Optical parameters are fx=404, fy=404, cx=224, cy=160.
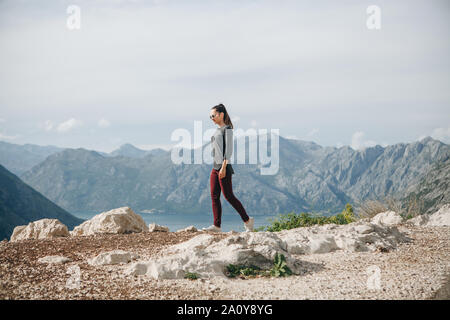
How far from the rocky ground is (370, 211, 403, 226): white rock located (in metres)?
3.58

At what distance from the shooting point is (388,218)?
1238 cm

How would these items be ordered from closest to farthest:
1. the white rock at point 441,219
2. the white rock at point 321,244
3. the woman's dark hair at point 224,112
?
the white rock at point 321,244 < the woman's dark hair at point 224,112 < the white rock at point 441,219

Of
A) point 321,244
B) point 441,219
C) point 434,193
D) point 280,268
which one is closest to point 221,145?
point 321,244

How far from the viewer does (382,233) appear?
904cm

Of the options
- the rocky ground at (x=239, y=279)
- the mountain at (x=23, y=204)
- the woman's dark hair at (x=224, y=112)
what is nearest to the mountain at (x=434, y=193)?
the rocky ground at (x=239, y=279)

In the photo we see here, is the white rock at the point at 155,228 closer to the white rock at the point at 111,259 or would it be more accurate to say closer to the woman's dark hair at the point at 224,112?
the white rock at the point at 111,259

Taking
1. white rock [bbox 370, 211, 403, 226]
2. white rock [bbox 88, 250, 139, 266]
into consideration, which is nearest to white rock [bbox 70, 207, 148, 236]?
white rock [bbox 88, 250, 139, 266]

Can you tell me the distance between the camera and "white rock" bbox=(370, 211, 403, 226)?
12.1 m

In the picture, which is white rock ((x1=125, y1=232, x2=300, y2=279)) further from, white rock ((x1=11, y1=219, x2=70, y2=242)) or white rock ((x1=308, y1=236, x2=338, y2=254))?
white rock ((x1=11, y1=219, x2=70, y2=242))

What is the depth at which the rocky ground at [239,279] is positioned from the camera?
5.40 m

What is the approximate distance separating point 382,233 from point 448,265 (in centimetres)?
188

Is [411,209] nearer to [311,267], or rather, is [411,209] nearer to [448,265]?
[448,265]

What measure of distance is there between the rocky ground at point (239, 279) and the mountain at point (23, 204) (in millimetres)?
108766
